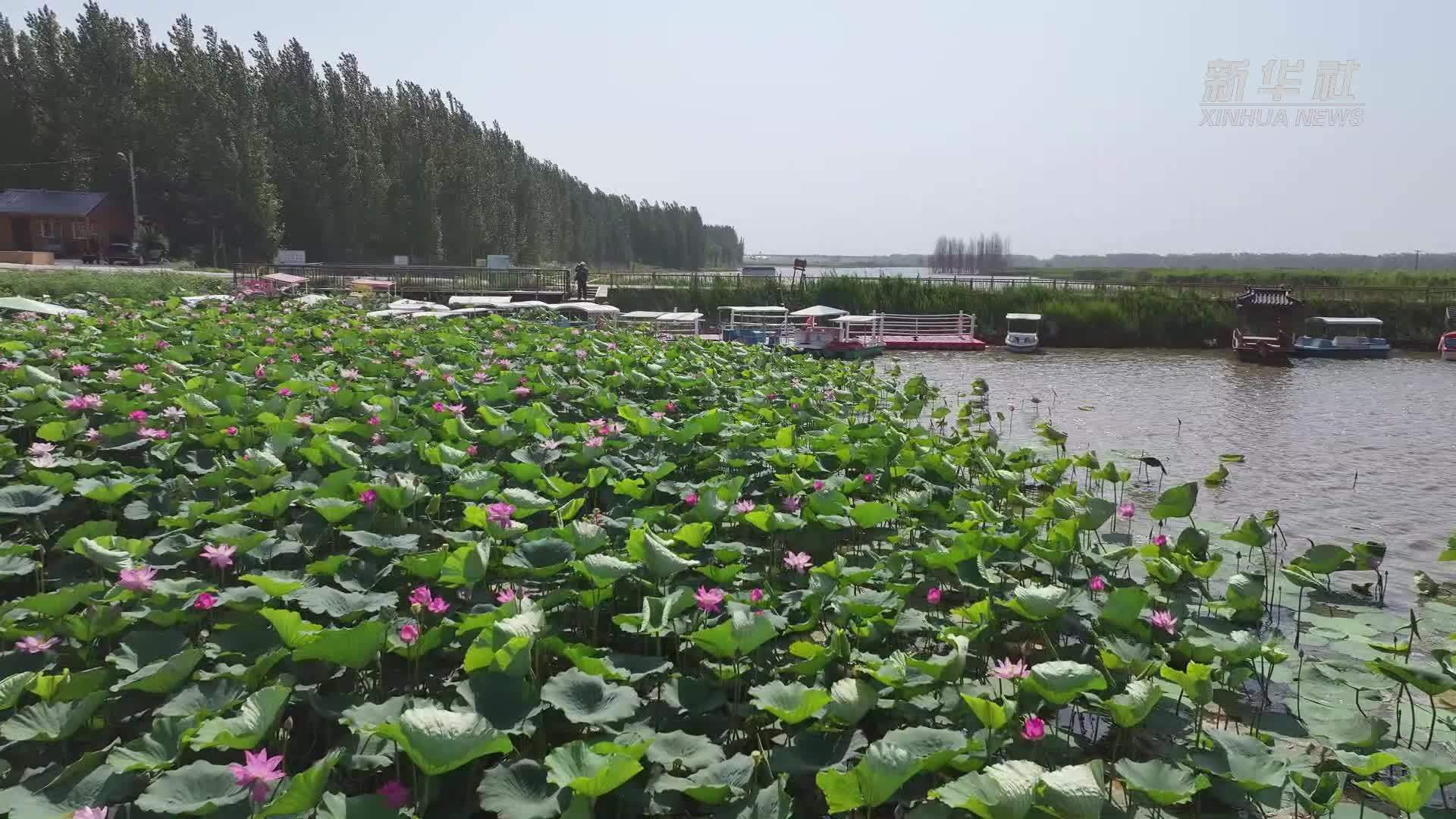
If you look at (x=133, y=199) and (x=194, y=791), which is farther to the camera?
(x=133, y=199)

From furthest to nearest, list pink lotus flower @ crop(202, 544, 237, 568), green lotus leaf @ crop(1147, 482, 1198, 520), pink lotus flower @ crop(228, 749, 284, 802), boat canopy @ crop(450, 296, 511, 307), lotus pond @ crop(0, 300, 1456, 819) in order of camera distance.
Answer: boat canopy @ crop(450, 296, 511, 307)
green lotus leaf @ crop(1147, 482, 1198, 520)
pink lotus flower @ crop(202, 544, 237, 568)
lotus pond @ crop(0, 300, 1456, 819)
pink lotus flower @ crop(228, 749, 284, 802)

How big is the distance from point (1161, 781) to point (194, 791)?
2.52 meters

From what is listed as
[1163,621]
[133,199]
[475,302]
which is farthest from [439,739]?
[133,199]

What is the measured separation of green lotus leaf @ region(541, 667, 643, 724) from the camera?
8.82 feet

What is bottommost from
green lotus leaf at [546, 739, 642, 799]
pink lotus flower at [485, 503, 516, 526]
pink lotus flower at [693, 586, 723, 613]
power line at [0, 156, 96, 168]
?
green lotus leaf at [546, 739, 642, 799]

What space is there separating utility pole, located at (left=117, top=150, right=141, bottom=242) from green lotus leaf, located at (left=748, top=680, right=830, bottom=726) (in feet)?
145

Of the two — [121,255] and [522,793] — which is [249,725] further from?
[121,255]

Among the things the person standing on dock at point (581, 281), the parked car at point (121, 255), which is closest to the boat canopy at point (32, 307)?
the person standing on dock at point (581, 281)

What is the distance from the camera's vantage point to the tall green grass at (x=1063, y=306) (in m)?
32.5

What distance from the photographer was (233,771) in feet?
7.47

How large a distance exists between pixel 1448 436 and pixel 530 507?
1725cm

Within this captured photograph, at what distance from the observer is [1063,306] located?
3294 centimetres

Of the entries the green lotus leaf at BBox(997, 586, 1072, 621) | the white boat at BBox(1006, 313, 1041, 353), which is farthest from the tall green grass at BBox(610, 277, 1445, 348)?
the green lotus leaf at BBox(997, 586, 1072, 621)

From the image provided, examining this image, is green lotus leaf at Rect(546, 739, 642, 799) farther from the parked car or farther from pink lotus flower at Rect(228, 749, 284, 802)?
the parked car
